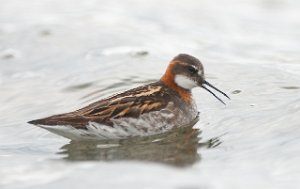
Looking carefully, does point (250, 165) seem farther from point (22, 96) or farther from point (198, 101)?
point (22, 96)

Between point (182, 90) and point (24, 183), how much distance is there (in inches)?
151

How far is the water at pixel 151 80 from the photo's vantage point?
10.1 m

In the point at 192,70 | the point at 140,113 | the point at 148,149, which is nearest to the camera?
the point at 148,149

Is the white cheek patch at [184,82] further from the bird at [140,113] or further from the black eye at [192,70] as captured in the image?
the black eye at [192,70]

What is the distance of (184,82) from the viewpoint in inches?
511

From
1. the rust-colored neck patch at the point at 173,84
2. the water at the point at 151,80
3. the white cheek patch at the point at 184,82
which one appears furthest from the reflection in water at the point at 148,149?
the white cheek patch at the point at 184,82

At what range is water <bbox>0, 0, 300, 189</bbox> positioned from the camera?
10.1 m

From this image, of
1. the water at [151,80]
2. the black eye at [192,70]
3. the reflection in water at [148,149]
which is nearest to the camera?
the water at [151,80]

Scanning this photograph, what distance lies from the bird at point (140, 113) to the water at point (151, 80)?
20 cm

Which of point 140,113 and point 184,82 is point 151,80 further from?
point 140,113

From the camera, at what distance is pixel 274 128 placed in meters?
11.8

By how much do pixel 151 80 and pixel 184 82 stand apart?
2.23 metres

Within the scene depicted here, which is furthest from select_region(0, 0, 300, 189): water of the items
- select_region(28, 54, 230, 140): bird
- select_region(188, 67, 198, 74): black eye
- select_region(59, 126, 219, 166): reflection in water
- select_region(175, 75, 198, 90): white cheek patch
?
select_region(188, 67, 198, 74): black eye

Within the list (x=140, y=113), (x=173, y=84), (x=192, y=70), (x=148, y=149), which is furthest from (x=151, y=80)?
(x=148, y=149)
